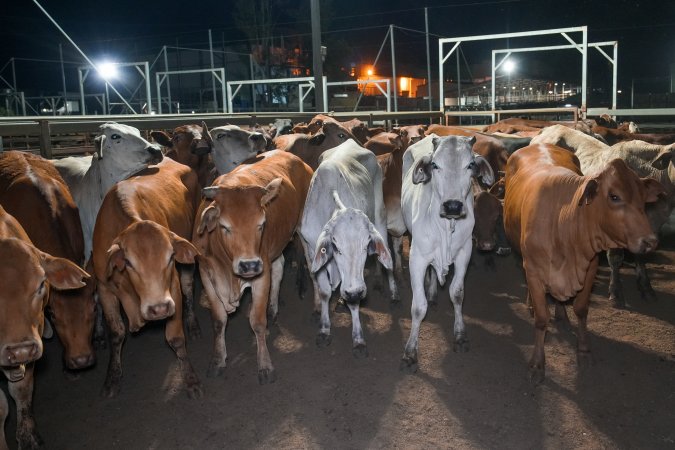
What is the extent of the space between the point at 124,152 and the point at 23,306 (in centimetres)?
315

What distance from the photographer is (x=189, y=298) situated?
20.4ft

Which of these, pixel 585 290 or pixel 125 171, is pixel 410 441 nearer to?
pixel 585 290

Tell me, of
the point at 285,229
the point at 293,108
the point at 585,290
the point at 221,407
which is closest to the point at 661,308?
the point at 585,290

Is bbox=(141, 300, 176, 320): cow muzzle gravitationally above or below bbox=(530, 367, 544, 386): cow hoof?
above

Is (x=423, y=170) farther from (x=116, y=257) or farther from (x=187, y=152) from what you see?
(x=187, y=152)

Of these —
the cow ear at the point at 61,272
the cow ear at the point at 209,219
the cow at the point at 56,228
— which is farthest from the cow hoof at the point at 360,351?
the cow ear at the point at 61,272

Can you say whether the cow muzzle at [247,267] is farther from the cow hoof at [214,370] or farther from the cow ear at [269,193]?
the cow hoof at [214,370]

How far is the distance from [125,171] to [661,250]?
7097mm

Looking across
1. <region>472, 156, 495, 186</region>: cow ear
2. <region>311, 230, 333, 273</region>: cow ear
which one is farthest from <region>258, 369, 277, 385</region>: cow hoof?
<region>472, 156, 495, 186</region>: cow ear

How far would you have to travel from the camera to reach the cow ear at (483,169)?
538 cm

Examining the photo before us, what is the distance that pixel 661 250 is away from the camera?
8664mm

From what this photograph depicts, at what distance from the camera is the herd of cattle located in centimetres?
424

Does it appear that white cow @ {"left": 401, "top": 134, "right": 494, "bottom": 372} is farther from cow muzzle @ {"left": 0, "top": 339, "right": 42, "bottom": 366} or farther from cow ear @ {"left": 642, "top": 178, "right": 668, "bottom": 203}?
cow muzzle @ {"left": 0, "top": 339, "right": 42, "bottom": 366}

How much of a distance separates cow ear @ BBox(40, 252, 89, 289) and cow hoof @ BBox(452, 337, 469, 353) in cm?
317
